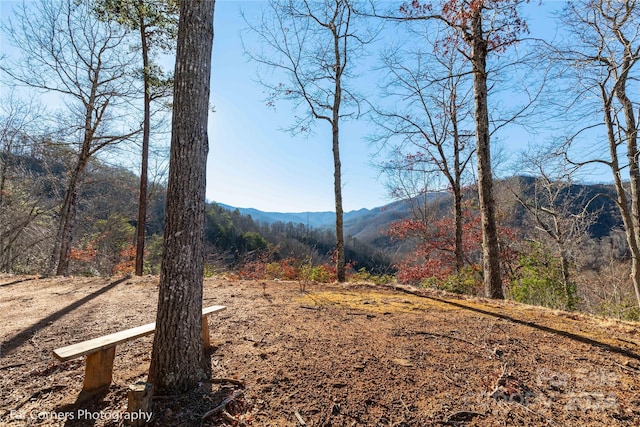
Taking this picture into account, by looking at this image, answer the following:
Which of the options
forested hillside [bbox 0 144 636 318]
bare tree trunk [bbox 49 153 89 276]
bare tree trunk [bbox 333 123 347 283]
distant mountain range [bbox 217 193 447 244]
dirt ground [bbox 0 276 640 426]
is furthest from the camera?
distant mountain range [bbox 217 193 447 244]

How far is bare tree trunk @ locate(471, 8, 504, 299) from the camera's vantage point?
5086 mm

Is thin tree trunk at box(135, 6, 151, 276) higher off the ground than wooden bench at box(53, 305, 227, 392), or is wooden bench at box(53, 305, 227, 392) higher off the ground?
thin tree trunk at box(135, 6, 151, 276)

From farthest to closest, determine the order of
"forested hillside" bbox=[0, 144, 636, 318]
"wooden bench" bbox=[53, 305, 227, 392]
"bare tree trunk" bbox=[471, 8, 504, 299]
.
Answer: "forested hillside" bbox=[0, 144, 636, 318]
"bare tree trunk" bbox=[471, 8, 504, 299]
"wooden bench" bbox=[53, 305, 227, 392]

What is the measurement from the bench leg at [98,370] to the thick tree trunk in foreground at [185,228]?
310 mm

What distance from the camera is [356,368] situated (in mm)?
2146

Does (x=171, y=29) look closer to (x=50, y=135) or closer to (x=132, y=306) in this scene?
(x=50, y=135)

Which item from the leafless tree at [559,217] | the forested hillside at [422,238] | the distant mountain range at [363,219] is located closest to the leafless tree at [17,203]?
the forested hillside at [422,238]

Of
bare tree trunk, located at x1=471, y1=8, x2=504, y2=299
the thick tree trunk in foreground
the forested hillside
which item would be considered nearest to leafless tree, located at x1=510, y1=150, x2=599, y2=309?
the forested hillside

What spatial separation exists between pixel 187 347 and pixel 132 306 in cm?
289

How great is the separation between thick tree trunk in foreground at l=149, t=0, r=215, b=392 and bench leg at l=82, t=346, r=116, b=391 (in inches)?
12.2

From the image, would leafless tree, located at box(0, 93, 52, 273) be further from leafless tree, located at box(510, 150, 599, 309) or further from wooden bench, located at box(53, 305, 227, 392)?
leafless tree, located at box(510, 150, 599, 309)

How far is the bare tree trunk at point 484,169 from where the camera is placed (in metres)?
5.09

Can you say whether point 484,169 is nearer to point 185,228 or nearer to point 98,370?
point 185,228

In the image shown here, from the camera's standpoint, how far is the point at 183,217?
76.9 inches
